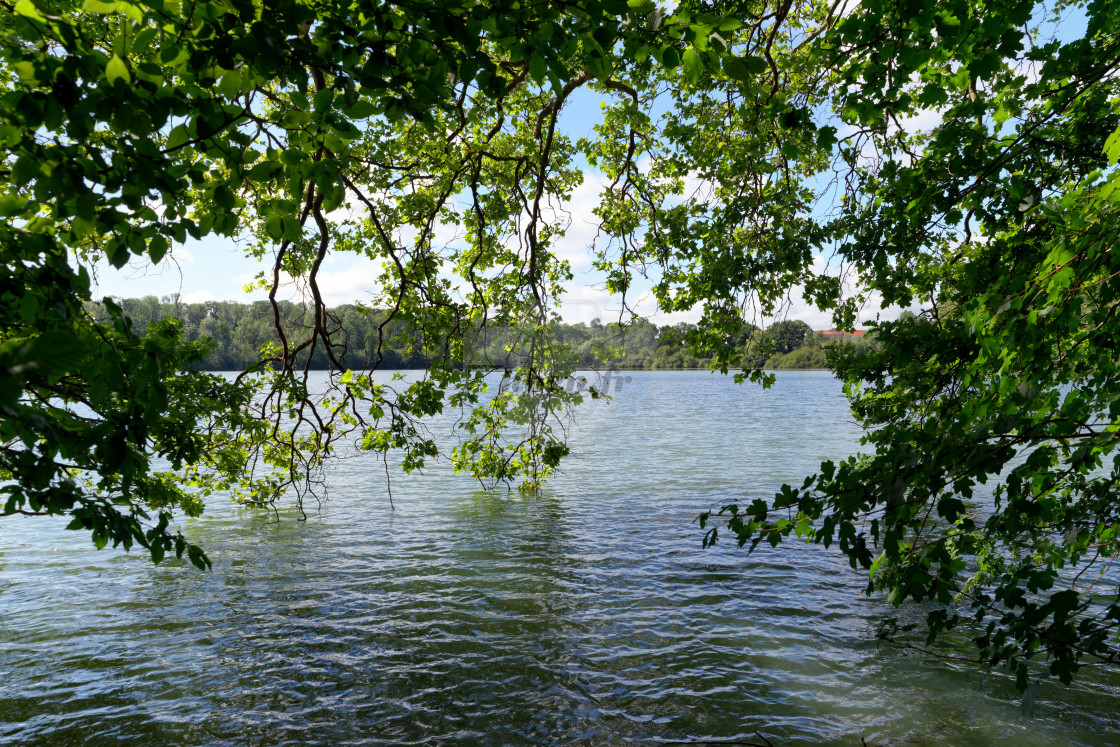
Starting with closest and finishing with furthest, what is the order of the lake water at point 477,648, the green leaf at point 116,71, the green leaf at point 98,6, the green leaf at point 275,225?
the green leaf at point 98,6 < the green leaf at point 116,71 < the green leaf at point 275,225 < the lake water at point 477,648

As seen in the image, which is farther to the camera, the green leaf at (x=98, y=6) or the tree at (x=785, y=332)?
the tree at (x=785, y=332)

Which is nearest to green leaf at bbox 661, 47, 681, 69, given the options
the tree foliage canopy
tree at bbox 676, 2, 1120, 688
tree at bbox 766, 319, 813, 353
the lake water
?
the tree foliage canopy

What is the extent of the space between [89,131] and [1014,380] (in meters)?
4.13

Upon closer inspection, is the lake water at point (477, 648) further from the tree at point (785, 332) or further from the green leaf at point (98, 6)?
the green leaf at point (98, 6)

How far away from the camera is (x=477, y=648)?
7949 millimetres

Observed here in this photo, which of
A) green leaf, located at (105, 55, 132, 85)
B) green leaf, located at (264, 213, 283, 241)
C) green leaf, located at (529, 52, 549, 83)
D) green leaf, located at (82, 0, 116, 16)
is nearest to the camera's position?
green leaf, located at (82, 0, 116, 16)

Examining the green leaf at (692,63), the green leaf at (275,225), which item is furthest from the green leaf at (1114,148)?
the green leaf at (275,225)

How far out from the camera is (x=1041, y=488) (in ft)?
13.7

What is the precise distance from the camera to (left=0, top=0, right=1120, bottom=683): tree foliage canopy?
8.30ft

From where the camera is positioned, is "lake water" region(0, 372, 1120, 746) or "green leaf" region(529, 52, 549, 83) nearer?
"green leaf" region(529, 52, 549, 83)

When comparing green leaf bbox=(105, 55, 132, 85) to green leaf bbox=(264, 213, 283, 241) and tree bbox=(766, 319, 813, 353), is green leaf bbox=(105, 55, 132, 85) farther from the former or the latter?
tree bbox=(766, 319, 813, 353)

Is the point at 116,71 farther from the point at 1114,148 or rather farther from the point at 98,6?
the point at 1114,148

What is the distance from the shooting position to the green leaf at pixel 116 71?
2256mm

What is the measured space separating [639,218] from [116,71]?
321 inches
